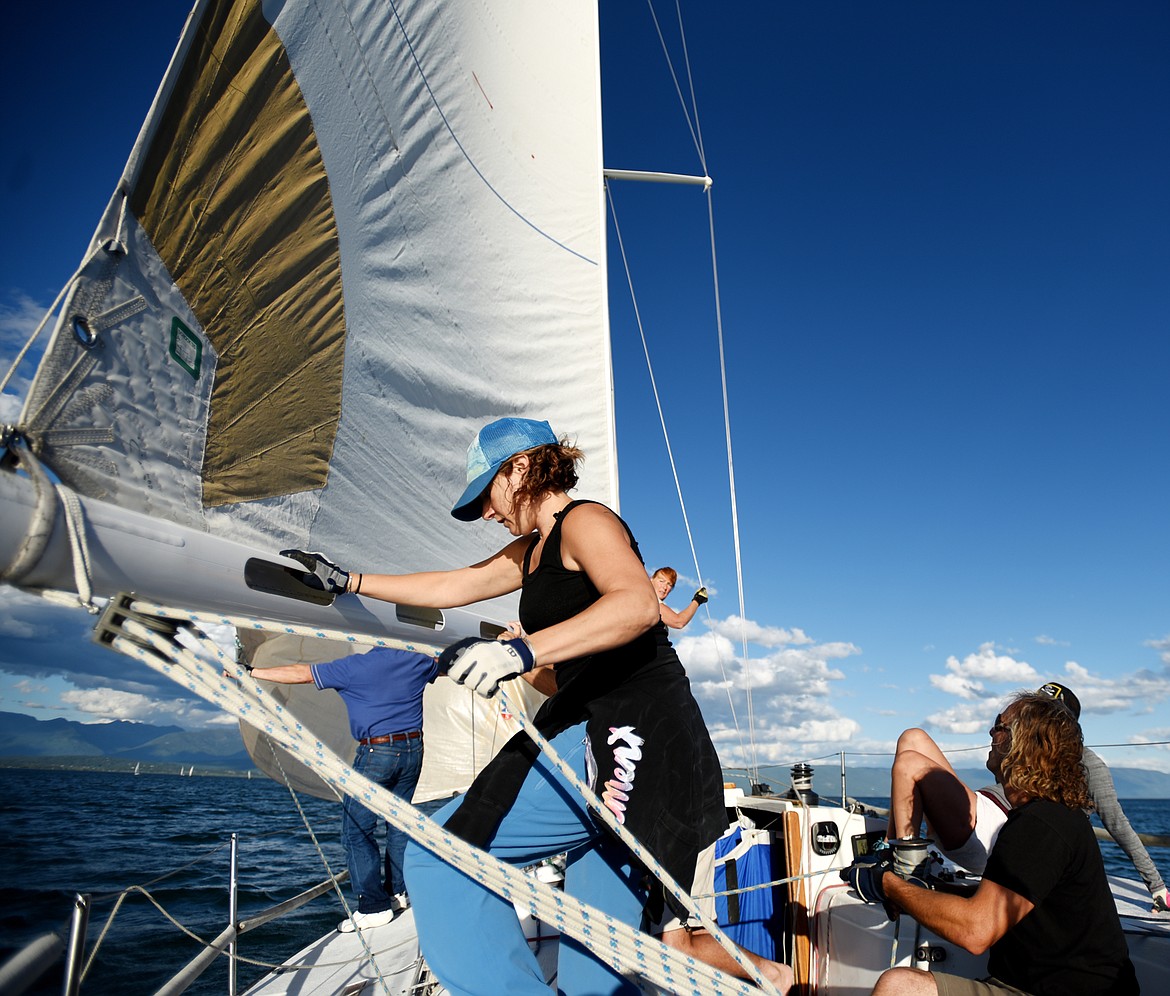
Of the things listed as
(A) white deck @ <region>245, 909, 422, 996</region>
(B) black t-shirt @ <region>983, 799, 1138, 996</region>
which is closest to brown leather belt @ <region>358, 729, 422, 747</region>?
(A) white deck @ <region>245, 909, 422, 996</region>

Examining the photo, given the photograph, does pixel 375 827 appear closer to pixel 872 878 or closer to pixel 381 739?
pixel 381 739

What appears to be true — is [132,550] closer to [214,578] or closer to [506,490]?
[214,578]

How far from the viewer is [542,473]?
1.57m

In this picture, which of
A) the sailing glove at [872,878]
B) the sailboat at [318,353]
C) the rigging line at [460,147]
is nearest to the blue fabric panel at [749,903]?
the sailboat at [318,353]

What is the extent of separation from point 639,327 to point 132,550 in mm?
5287

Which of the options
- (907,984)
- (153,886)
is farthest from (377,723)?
(153,886)

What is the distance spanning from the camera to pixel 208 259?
1.41m

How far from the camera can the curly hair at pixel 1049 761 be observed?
1.64m

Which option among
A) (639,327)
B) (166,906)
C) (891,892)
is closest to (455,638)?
(891,892)

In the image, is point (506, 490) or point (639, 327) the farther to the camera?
point (639, 327)

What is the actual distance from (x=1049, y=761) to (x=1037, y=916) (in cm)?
31

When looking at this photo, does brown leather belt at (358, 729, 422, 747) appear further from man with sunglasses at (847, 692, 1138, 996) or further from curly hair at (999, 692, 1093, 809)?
curly hair at (999, 692, 1093, 809)

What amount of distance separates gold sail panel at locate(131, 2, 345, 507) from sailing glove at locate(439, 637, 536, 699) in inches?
28.0

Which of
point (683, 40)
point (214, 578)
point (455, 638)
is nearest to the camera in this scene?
point (214, 578)
